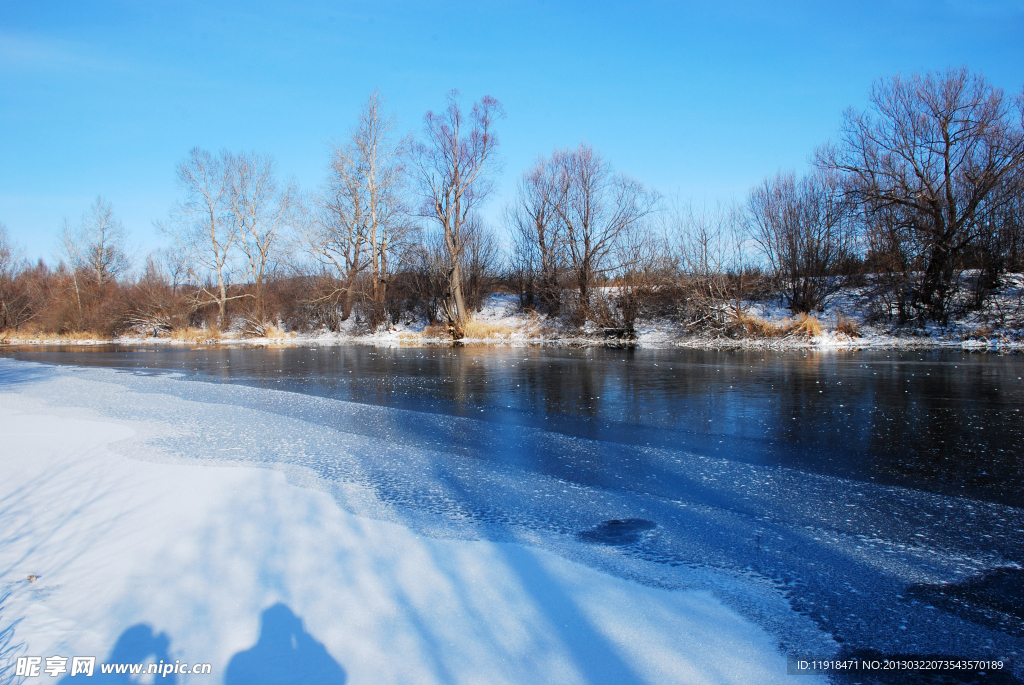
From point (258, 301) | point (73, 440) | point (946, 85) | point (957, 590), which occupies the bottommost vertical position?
point (957, 590)

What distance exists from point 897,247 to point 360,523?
86.2ft

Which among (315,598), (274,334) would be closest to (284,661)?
(315,598)

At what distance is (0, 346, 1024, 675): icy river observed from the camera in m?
3.01

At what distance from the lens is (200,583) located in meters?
3.15

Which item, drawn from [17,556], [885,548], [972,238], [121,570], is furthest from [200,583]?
[972,238]

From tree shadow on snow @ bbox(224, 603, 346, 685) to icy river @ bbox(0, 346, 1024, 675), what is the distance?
1.32 meters

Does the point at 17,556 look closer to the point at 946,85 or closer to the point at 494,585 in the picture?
the point at 494,585

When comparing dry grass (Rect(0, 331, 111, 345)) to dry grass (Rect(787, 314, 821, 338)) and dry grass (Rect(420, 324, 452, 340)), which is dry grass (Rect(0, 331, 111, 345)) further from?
dry grass (Rect(787, 314, 821, 338))

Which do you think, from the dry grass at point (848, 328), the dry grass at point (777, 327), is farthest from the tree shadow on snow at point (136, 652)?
the dry grass at point (848, 328)

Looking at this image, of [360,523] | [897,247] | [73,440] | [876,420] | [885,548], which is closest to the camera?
[885,548]

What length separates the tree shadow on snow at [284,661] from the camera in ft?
Result: 7.70

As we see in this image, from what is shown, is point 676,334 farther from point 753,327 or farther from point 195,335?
point 195,335

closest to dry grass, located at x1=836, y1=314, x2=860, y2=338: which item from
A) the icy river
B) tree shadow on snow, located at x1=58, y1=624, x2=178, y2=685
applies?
the icy river

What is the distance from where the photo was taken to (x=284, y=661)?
2.46m
